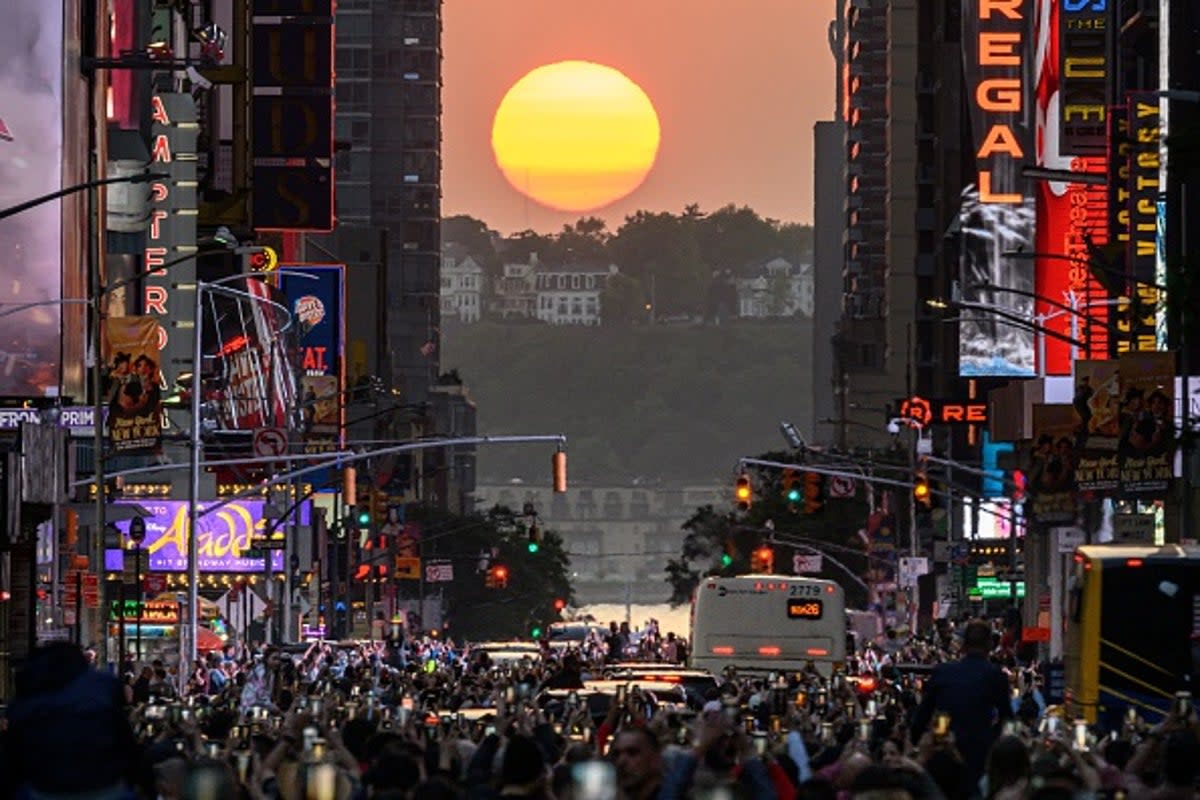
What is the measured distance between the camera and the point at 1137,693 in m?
38.0

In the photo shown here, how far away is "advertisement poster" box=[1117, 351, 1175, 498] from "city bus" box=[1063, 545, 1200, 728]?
17992 mm

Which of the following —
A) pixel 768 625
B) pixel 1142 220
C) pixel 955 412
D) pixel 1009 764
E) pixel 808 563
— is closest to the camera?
pixel 1009 764

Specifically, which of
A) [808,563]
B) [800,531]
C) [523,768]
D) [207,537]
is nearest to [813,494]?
[207,537]

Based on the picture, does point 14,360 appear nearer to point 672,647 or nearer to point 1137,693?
point 672,647

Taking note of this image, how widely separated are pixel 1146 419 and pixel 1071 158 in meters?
45.0

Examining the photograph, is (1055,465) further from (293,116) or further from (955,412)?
(955,412)

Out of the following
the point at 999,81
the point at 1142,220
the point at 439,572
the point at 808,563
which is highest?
the point at 999,81

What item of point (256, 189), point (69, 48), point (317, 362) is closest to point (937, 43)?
point (317, 362)

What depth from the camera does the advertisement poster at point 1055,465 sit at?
65.7m

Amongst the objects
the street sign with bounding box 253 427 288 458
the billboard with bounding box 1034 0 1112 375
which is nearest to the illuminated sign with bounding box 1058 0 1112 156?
the billboard with bounding box 1034 0 1112 375

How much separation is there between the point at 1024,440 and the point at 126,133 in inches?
998

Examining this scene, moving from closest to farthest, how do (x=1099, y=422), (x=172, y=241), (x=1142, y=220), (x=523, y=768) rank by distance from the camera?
(x=523, y=768) → (x=1099, y=422) → (x=1142, y=220) → (x=172, y=241)

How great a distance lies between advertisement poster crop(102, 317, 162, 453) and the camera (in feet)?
193

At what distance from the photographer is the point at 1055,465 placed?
6656 cm
